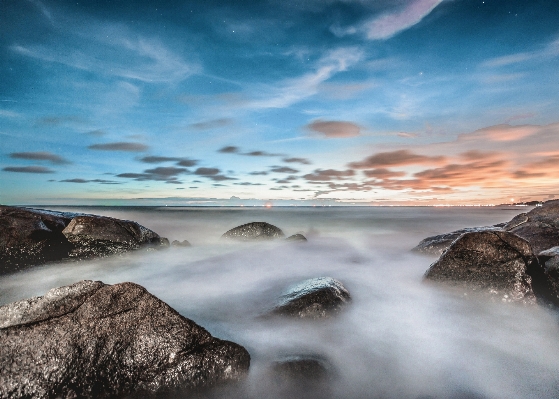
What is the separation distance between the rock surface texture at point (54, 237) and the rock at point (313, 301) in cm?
755

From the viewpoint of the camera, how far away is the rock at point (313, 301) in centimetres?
552

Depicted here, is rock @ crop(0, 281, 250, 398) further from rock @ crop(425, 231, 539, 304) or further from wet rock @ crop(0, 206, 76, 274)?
wet rock @ crop(0, 206, 76, 274)

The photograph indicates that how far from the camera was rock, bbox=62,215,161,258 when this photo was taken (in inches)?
397

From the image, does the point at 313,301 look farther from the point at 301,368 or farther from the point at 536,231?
the point at 536,231

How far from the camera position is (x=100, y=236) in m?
10.4

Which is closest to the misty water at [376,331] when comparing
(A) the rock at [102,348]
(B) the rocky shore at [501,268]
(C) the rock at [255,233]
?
(B) the rocky shore at [501,268]

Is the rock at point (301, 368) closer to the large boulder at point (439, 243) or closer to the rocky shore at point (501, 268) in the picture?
the rocky shore at point (501, 268)

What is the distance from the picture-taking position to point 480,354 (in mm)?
4707

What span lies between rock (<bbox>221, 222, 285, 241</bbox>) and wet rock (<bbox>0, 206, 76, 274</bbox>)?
8358 mm

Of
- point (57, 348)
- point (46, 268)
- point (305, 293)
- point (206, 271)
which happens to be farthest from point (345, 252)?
point (57, 348)

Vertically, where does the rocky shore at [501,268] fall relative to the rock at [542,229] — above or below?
below

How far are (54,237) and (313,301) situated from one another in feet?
30.3

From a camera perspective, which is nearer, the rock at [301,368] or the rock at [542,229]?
the rock at [301,368]

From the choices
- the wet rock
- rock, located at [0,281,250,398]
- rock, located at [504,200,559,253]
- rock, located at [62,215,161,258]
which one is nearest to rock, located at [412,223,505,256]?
rock, located at [504,200,559,253]
